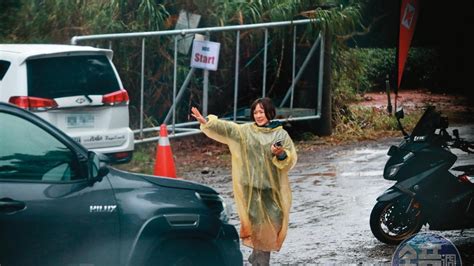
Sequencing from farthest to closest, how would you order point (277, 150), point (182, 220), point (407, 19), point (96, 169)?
point (407, 19) < point (277, 150) < point (182, 220) < point (96, 169)

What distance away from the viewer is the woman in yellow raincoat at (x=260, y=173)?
779cm

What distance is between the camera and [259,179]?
7.80 meters

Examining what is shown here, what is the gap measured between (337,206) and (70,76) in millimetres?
3083

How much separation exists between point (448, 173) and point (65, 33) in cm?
707

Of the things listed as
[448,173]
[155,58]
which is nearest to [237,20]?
[155,58]

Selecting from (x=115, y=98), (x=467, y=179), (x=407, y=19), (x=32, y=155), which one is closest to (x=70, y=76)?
(x=115, y=98)

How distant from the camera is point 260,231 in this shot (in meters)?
7.81

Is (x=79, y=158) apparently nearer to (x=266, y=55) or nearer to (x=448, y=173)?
(x=448, y=173)

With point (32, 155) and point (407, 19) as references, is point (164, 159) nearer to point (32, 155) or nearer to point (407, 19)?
point (32, 155)

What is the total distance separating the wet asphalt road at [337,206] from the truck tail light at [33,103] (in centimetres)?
209

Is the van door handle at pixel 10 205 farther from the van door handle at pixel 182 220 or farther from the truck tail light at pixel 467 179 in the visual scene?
the truck tail light at pixel 467 179

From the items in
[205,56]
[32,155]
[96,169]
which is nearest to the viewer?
[32,155]

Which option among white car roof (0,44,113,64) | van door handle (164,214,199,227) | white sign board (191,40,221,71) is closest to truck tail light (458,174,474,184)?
van door handle (164,214,199,227)

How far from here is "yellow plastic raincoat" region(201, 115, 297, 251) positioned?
25.6 feet
